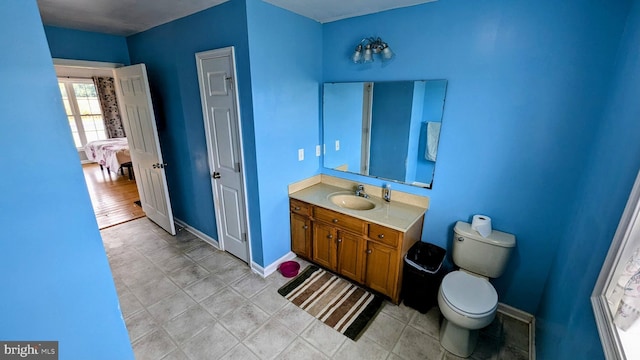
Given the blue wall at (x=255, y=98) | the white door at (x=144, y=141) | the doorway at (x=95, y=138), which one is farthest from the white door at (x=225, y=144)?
the doorway at (x=95, y=138)

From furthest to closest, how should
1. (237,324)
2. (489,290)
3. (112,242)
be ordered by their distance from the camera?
(112,242) → (237,324) → (489,290)

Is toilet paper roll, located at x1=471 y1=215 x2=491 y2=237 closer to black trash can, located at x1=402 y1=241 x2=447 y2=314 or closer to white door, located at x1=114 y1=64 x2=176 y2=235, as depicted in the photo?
black trash can, located at x1=402 y1=241 x2=447 y2=314

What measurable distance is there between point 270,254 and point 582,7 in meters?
2.87

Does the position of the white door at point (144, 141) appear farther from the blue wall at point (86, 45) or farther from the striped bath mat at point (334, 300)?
the striped bath mat at point (334, 300)

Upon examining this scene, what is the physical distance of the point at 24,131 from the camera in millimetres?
865

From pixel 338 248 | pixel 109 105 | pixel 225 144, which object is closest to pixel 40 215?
pixel 225 144

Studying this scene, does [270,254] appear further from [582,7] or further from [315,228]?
[582,7]

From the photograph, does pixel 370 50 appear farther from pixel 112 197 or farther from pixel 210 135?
pixel 112 197

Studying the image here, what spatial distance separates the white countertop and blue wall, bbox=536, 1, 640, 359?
93 centimetres

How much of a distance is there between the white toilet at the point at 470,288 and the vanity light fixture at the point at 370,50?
1.51m

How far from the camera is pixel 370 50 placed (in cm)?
223

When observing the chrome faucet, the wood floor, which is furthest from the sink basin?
the wood floor

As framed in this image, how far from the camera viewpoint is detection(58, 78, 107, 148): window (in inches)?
258

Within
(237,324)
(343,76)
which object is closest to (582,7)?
(343,76)
